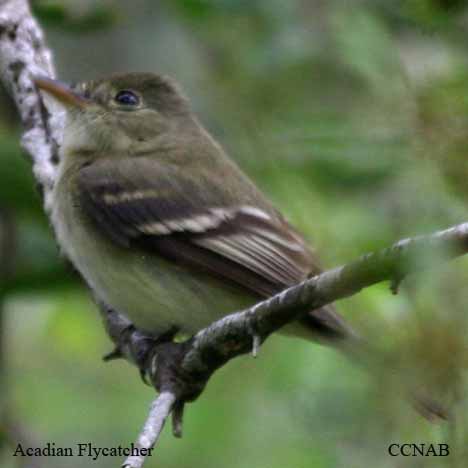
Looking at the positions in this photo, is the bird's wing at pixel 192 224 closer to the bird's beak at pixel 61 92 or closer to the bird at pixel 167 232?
the bird at pixel 167 232

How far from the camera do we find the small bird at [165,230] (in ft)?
15.1

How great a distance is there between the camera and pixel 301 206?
505cm

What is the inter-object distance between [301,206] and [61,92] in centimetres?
130

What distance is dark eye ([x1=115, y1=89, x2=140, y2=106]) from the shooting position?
18.1 feet

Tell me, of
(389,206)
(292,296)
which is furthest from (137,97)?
(292,296)

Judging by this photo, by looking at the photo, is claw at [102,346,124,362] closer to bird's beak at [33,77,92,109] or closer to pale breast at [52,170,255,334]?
pale breast at [52,170,255,334]

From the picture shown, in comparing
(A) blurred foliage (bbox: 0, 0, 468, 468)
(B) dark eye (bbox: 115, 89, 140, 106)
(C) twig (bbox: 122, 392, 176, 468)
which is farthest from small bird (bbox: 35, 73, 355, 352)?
(C) twig (bbox: 122, 392, 176, 468)

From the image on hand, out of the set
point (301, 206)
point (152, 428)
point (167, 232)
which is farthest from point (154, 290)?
point (152, 428)

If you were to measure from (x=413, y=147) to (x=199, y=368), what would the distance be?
1.13 m

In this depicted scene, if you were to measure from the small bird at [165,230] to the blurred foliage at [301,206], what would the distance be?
22 centimetres

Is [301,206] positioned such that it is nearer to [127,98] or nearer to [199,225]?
[199,225]

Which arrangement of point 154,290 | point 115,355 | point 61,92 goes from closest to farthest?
point 154,290 < point 115,355 < point 61,92

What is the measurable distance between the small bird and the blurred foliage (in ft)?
0.72

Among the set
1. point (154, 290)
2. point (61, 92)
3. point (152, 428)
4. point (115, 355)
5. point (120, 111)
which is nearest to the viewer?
point (152, 428)
